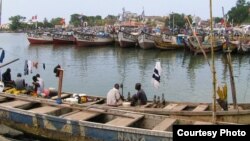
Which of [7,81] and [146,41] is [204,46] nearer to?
[146,41]

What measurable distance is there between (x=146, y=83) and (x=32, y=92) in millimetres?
9789

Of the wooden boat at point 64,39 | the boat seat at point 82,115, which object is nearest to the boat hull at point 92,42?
the wooden boat at point 64,39

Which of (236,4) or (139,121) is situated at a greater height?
Result: (236,4)

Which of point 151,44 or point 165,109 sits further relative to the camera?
point 151,44

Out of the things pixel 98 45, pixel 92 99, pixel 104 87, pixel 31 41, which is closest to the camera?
pixel 92 99

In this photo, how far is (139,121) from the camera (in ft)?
36.7

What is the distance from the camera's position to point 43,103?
43.0 feet

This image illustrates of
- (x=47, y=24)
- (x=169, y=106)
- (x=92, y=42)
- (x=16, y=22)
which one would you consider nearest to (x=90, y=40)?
(x=92, y=42)

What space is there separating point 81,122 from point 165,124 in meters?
2.26

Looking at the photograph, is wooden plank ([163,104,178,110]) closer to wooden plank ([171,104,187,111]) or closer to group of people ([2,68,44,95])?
wooden plank ([171,104,187,111])

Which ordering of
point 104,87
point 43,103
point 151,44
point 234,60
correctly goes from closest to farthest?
point 43,103
point 104,87
point 234,60
point 151,44

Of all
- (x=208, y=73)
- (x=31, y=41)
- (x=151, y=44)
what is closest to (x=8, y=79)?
(x=208, y=73)

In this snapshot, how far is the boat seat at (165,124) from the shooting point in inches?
403

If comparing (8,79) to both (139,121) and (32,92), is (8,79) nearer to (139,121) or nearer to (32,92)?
(32,92)
